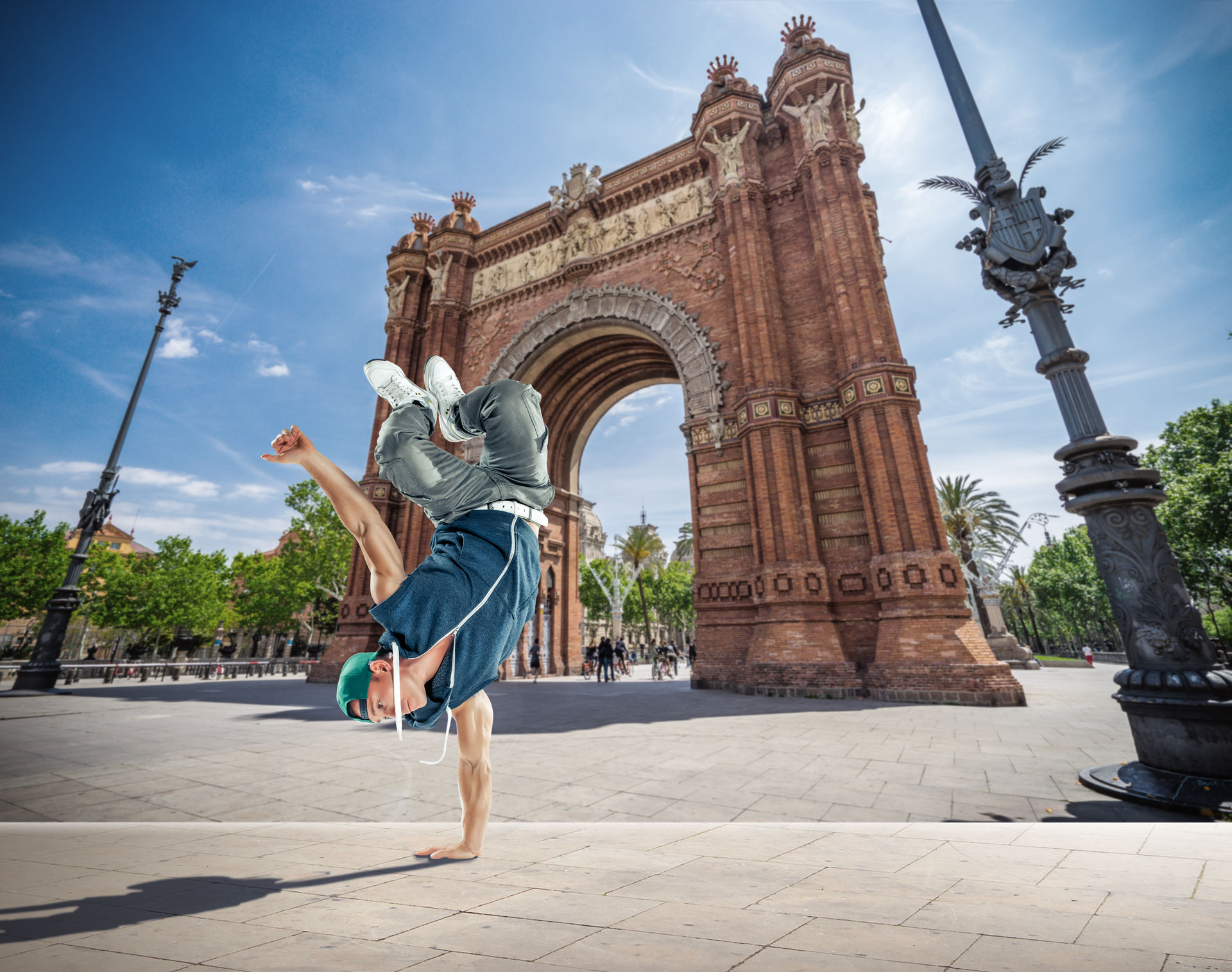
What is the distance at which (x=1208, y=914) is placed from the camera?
1.60m

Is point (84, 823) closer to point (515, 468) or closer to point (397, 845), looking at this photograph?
point (397, 845)

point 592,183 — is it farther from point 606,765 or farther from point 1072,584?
point 1072,584

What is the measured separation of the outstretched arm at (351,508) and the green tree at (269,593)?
120 feet

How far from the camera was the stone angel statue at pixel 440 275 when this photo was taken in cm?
1958

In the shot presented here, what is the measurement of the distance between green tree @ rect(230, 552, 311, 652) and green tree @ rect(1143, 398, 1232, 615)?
43925 mm

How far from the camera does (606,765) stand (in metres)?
4.89

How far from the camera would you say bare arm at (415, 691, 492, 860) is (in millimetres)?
2361

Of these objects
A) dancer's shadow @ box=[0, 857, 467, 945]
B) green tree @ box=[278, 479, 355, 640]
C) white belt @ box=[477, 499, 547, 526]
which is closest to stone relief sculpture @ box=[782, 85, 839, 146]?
white belt @ box=[477, 499, 547, 526]

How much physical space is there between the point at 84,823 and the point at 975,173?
31.5 ft

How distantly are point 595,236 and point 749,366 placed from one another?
27.4 ft

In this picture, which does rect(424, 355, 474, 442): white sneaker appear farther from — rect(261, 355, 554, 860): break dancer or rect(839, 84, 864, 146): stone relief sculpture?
rect(839, 84, 864, 146): stone relief sculpture

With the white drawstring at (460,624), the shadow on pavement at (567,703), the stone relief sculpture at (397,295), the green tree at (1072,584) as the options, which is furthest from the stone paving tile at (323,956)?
the green tree at (1072,584)

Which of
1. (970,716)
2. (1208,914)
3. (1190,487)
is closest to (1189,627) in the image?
(1208,914)

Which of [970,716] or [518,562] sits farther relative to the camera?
[970,716]
